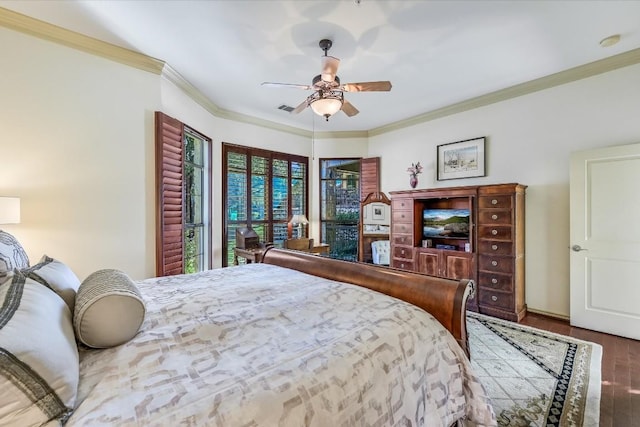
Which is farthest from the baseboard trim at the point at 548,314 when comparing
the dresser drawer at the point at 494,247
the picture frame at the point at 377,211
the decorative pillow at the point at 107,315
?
the decorative pillow at the point at 107,315

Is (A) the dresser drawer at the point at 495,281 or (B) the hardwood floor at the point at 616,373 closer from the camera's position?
(B) the hardwood floor at the point at 616,373

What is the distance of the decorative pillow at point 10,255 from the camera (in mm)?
1346

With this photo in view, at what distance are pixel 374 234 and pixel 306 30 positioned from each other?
3.60 metres

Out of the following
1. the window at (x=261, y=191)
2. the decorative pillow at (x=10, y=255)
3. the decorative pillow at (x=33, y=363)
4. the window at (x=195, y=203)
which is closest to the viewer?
the decorative pillow at (x=33, y=363)

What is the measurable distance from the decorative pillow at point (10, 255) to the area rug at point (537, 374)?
2.78 m

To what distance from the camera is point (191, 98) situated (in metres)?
3.73

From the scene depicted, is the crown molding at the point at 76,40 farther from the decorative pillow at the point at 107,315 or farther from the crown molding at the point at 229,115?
the decorative pillow at the point at 107,315

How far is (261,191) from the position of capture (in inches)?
198

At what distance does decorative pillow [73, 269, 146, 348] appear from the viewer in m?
1.09

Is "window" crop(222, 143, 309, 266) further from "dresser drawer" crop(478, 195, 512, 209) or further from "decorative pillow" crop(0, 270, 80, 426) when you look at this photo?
"decorative pillow" crop(0, 270, 80, 426)

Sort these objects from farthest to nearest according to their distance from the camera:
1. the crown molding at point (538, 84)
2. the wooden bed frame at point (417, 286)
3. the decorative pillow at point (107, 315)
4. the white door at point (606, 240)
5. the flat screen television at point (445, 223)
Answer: the flat screen television at point (445, 223), the crown molding at point (538, 84), the white door at point (606, 240), the wooden bed frame at point (417, 286), the decorative pillow at point (107, 315)

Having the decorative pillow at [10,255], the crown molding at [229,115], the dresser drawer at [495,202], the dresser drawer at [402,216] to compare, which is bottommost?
the decorative pillow at [10,255]

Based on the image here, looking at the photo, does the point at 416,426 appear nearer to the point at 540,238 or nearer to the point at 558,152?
the point at 540,238

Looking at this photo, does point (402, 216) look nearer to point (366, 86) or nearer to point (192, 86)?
point (366, 86)
